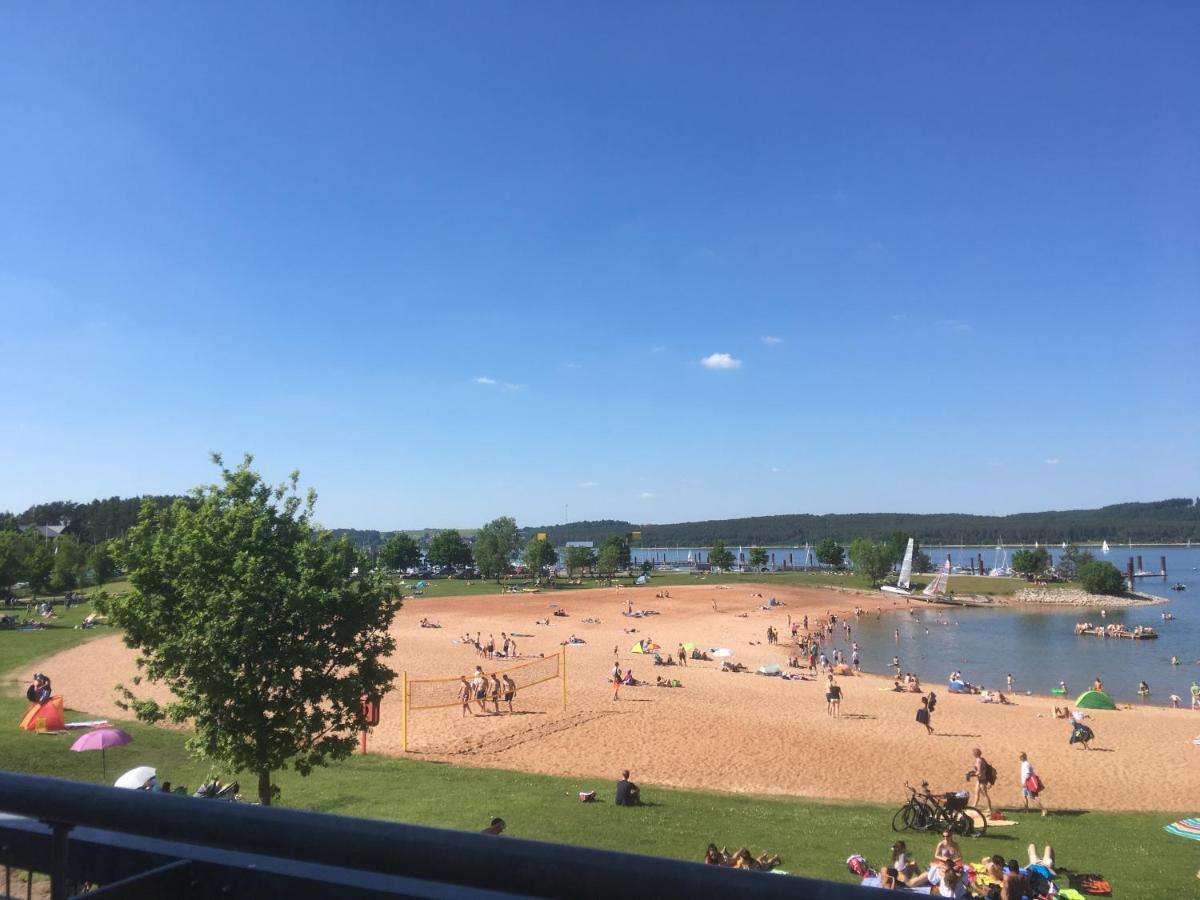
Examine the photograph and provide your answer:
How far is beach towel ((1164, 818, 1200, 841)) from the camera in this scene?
17.0 metres

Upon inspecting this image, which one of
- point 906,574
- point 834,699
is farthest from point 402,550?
point 834,699

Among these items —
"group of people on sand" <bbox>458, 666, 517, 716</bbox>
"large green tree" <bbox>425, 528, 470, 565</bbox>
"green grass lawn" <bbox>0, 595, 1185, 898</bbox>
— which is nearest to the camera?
"green grass lawn" <bbox>0, 595, 1185, 898</bbox>

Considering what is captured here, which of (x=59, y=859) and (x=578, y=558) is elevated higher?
(x=59, y=859)

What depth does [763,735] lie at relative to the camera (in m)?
28.1

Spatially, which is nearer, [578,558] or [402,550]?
[402,550]

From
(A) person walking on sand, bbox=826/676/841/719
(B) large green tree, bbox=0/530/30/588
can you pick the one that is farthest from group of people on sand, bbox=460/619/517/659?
(B) large green tree, bbox=0/530/30/588

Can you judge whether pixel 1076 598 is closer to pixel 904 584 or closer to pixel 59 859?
pixel 904 584

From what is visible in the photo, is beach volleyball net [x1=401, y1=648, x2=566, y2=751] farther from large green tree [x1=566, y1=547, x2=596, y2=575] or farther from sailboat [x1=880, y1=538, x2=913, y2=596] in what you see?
large green tree [x1=566, y1=547, x2=596, y2=575]

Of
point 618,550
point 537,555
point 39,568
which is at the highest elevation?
point 39,568

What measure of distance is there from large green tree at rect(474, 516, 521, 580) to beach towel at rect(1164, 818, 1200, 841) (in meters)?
106

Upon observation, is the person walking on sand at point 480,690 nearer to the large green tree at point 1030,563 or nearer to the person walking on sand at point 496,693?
the person walking on sand at point 496,693

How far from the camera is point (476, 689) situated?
30.5m

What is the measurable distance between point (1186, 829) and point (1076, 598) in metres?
97.4

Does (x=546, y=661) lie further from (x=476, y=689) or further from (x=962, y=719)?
(x=962, y=719)
